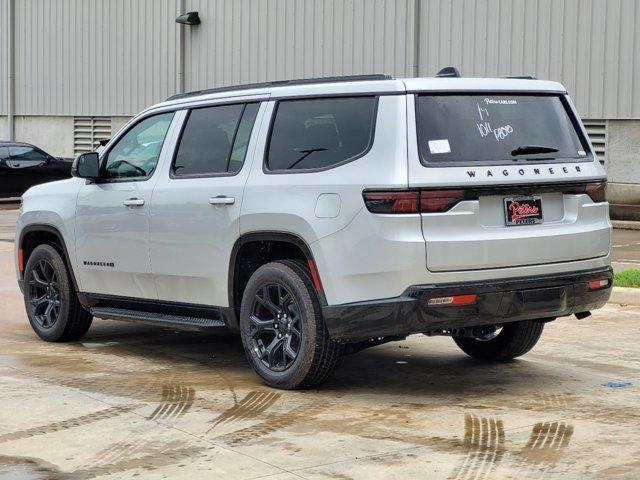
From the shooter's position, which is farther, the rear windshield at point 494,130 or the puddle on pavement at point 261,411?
the rear windshield at point 494,130

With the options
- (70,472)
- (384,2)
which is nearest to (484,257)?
(70,472)

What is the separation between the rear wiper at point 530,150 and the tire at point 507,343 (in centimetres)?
128

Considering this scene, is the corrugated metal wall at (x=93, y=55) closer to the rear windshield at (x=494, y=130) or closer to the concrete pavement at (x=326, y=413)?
the concrete pavement at (x=326, y=413)

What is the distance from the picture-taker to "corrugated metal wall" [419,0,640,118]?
2008 cm

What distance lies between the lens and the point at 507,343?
8.24 m

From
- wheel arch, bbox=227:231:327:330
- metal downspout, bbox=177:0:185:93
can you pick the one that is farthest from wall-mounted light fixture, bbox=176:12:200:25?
wheel arch, bbox=227:231:327:330

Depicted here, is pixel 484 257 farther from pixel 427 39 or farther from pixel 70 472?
pixel 427 39

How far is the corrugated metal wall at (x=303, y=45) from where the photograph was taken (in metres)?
20.5

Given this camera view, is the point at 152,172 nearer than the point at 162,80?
Yes

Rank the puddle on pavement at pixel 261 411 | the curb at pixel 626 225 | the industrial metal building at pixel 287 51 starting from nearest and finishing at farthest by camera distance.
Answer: the puddle on pavement at pixel 261 411 < the curb at pixel 626 225 < the industrial metal building at pixel 287 51

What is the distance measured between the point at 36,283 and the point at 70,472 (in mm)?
4127

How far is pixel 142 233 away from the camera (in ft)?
27.5

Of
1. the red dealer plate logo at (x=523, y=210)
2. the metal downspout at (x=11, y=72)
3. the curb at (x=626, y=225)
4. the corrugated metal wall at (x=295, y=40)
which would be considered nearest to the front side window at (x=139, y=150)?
Answer: the red dealer plate logo at (x=523, y=210)

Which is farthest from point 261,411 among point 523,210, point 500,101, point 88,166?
point 88,166
